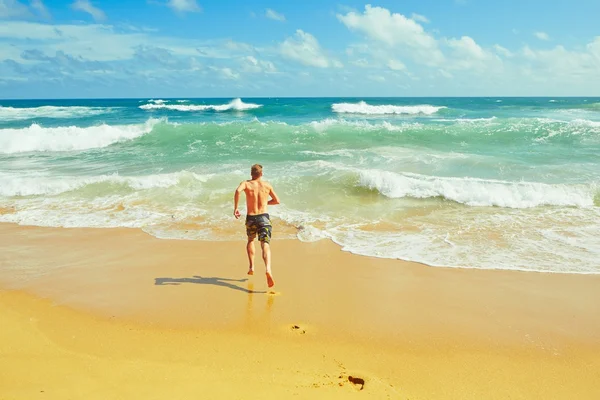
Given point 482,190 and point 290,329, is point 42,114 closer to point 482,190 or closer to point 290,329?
point 482,190

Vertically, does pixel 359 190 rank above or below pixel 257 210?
below

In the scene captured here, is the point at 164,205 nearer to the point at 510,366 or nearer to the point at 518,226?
the point at 518,226

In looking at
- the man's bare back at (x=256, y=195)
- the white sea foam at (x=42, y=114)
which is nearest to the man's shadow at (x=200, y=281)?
the man's bare back at (x=256, y=195)

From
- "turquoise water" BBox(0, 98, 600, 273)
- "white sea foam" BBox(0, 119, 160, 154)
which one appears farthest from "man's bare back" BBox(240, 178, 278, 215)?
"white sea foam" BBox(0, 119, 160, 154)

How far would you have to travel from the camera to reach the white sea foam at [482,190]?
9.98 m

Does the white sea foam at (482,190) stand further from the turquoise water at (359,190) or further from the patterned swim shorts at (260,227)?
the patterned swim shorts at (260,227)

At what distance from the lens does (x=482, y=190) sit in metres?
10.4

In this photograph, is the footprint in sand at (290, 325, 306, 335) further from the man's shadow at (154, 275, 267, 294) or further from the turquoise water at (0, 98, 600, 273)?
the turquoise water at (0, 98, 600, 273)

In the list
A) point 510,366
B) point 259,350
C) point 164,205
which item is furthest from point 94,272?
point 510,366

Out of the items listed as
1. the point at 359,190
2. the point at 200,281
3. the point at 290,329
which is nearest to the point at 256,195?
the point at 200,281

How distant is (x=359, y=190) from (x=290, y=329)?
7144 mm

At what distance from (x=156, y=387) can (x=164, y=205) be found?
703cm

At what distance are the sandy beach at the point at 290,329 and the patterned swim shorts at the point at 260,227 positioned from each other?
1.86ft

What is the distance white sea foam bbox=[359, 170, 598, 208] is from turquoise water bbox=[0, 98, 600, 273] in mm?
34
